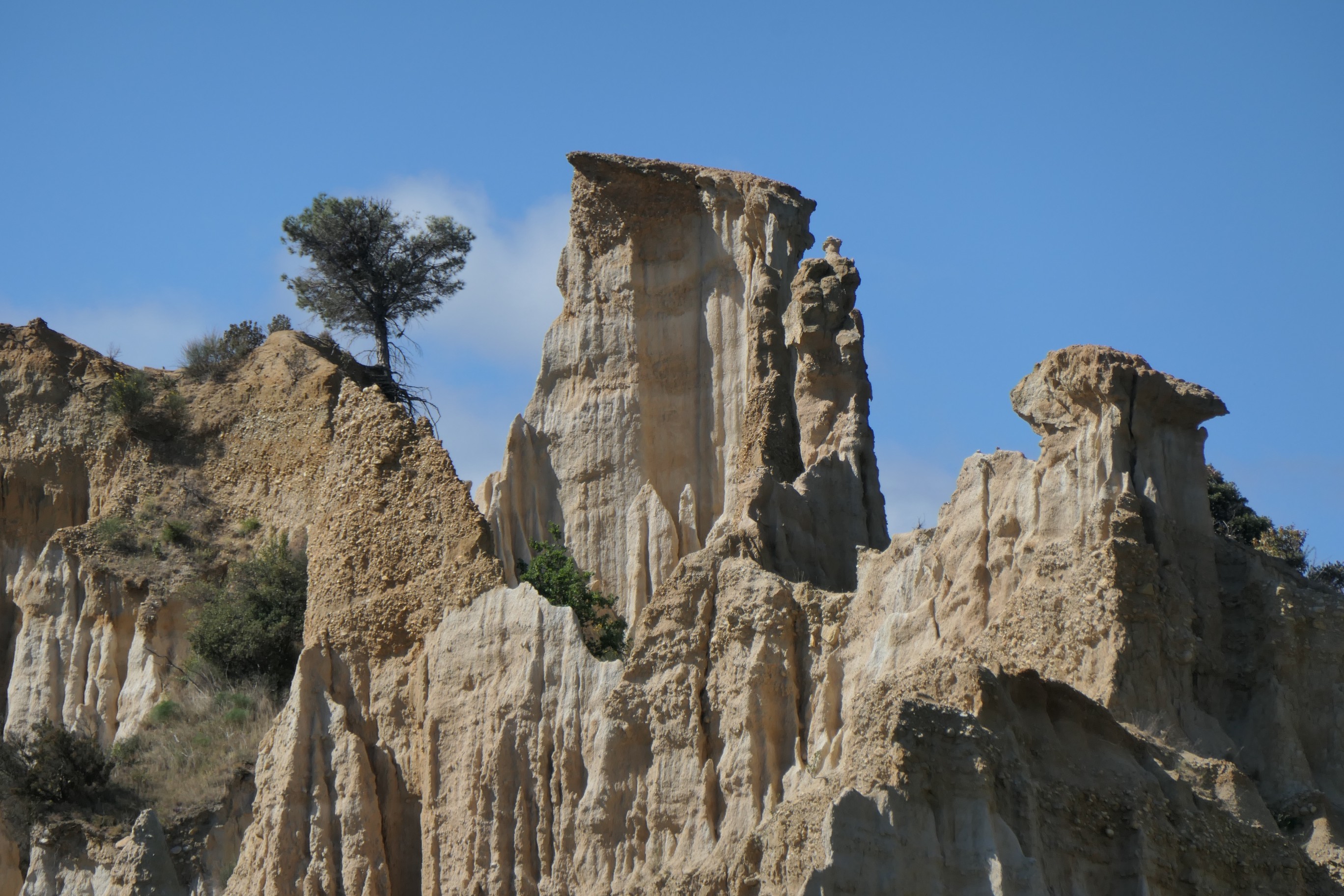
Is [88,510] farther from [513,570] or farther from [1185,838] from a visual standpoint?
[1185,838]

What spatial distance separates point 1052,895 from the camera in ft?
67.9

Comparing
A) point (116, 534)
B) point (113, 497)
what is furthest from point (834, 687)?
point (113, 497)

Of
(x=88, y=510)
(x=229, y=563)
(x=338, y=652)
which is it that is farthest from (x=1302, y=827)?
(x=88, y=510)

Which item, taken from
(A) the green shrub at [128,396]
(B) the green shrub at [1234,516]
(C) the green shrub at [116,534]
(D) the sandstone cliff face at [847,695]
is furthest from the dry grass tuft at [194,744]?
(B) the green shrub at [1234,516]

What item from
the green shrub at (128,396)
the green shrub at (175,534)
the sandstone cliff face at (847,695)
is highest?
the green shrub at (128,396)

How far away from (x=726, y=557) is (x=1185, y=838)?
7110 millimetres

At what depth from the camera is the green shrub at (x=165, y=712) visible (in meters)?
35.7

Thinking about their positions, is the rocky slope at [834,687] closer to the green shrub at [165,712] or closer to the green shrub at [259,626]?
the green shrub at [165,712]

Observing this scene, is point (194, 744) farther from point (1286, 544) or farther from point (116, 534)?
point (1286, 544)

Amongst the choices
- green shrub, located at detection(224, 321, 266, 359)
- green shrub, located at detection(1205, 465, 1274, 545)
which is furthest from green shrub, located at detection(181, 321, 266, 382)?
green shrub, located at detection(1205, 465, 1274, 545)

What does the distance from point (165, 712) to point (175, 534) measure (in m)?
4.38

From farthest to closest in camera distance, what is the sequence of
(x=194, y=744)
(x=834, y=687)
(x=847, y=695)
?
(x=194, y=744), (x=834, y=687), (x=847, y=695)

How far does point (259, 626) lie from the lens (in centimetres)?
3609

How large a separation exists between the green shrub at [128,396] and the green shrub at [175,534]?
131 inches
